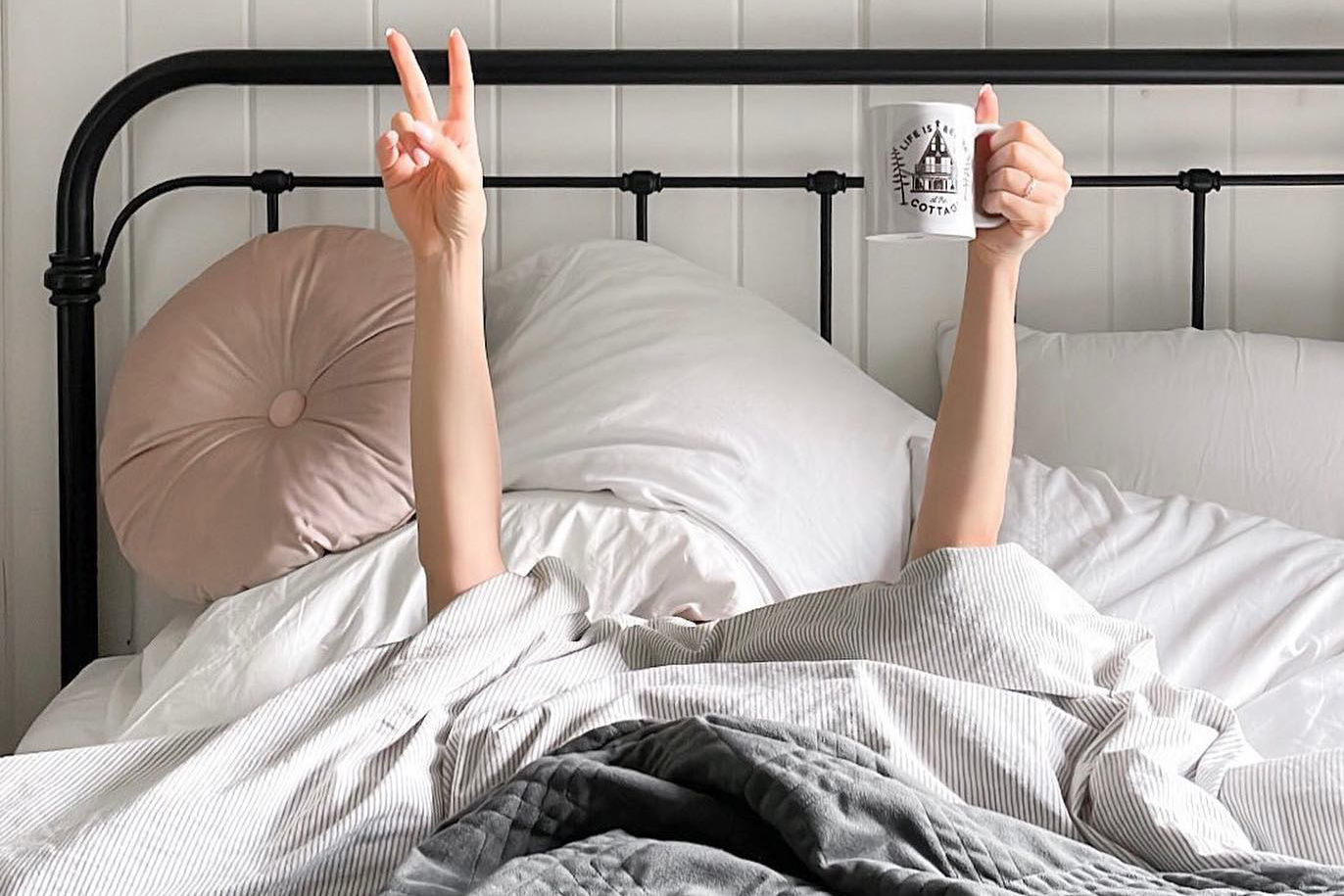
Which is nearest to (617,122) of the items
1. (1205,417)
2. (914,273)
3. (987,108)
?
(914,273)

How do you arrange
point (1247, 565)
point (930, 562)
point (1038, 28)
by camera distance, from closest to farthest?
point (930, 562) → point (1247, 565) → point (1038, 28)

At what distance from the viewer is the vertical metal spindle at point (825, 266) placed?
6.07 feet

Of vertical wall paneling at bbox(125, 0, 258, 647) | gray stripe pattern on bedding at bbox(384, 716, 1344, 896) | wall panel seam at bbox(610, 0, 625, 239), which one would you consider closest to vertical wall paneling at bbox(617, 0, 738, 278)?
wall panel seam at bbox(610, 0, 625, 239)

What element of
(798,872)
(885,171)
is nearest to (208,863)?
(798,872)

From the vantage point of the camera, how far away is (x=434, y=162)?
1246 mm

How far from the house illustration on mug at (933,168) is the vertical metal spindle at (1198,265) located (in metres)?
0.88

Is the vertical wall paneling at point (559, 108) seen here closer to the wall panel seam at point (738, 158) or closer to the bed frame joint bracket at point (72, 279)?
the wall panel seam at point (738, 158)

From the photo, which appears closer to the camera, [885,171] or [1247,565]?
[885,171]

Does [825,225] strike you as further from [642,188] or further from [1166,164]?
[1166,164]

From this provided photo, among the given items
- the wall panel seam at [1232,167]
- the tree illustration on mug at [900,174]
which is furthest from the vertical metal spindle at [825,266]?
the tree illustration on mug at [900,174]

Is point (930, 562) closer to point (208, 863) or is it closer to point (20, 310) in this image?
point (208, 863)

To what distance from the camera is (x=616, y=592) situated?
138 cm

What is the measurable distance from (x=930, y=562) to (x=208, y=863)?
52 cm

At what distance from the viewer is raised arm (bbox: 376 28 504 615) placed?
48.8 inches
